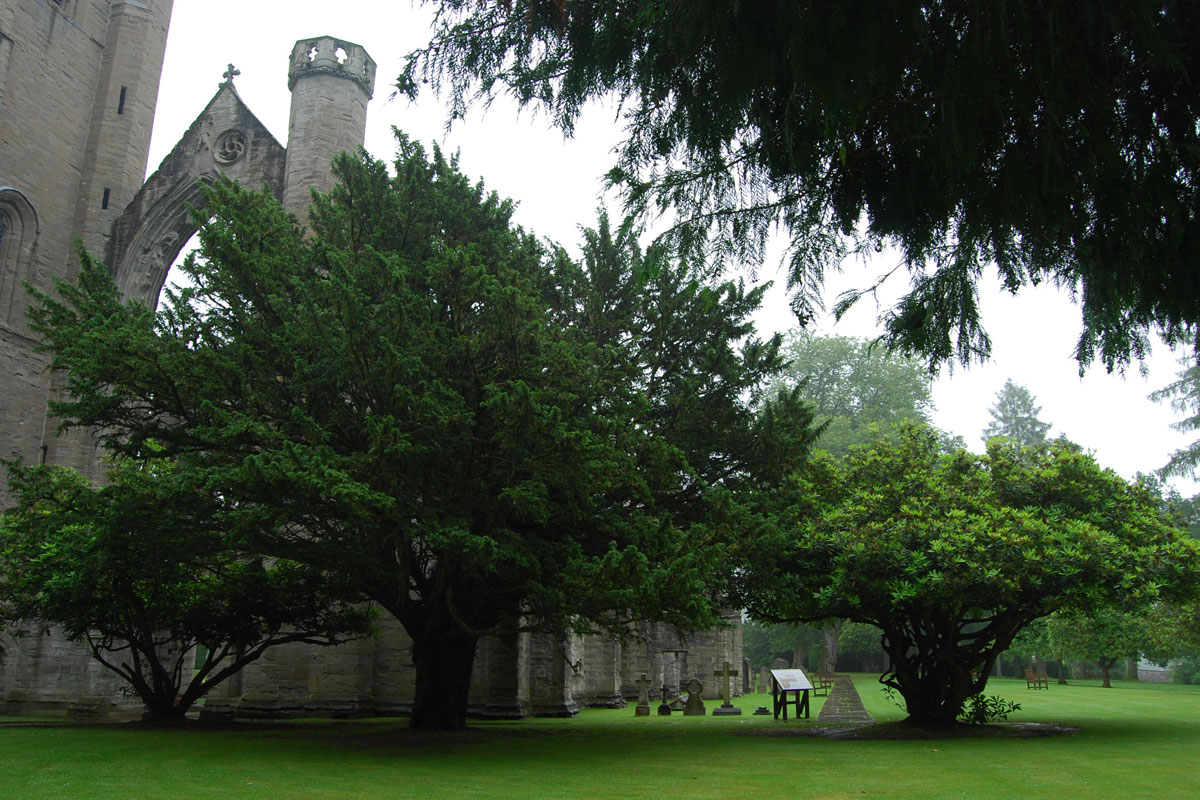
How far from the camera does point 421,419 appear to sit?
10953mm

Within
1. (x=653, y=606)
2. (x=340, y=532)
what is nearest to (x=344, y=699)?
(x=340, y=532)

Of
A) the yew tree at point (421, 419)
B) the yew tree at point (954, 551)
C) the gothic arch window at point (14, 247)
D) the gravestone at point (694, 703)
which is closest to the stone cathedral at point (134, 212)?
the gothic arch window at point (14, 247)

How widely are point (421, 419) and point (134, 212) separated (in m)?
18.3

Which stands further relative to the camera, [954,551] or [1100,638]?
[1100,638]

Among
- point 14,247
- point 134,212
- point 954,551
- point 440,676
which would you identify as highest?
point 134,212

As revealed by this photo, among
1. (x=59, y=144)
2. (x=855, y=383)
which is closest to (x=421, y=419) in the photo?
(x=59, y=144)

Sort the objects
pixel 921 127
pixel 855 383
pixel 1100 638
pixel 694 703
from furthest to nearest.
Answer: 1. pixel 855 383
2. pixel 1100 638
3. pixel 694 703
4. pixel 921 127

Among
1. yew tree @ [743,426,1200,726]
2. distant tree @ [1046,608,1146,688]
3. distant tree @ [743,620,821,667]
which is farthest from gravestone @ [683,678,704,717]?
distant tree @ [743,620,821,667]

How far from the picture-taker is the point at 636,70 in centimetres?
412

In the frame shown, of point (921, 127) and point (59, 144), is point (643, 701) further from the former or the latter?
point (59, 144)

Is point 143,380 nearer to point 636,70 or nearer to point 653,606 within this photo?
point 653,606

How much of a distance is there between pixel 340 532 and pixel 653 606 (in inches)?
180

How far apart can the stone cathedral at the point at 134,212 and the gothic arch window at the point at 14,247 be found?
0.03m

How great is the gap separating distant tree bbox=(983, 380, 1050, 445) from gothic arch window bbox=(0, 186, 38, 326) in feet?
162
